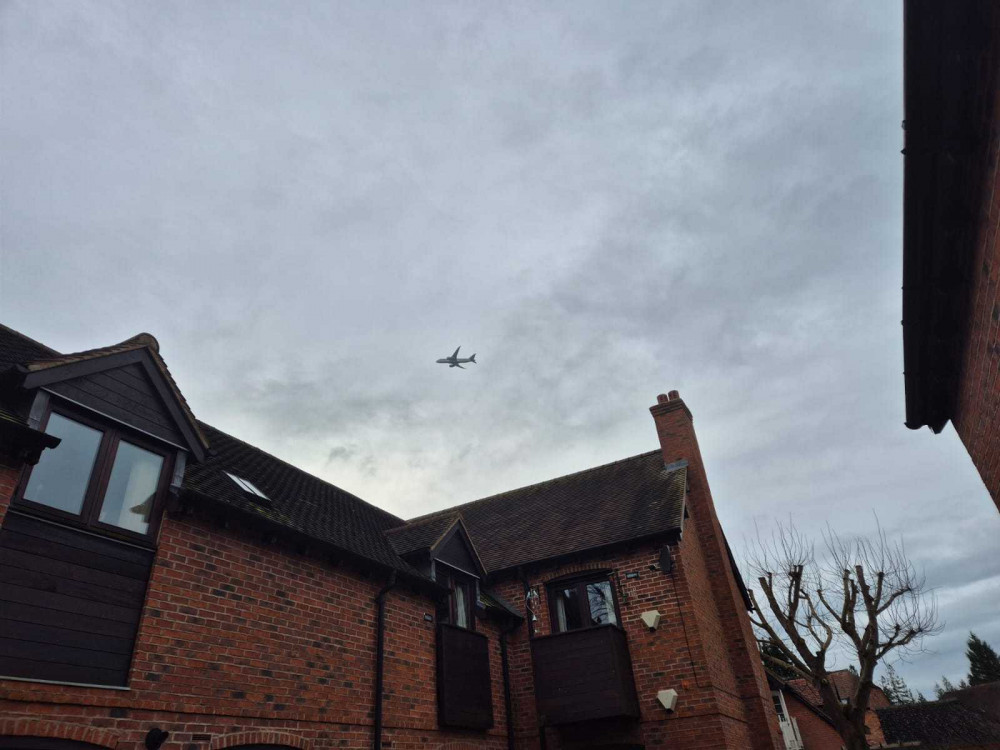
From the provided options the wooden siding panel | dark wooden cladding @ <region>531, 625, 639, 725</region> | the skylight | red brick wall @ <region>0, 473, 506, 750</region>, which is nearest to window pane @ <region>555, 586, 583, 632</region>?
dark wooden cladding @ <region>531, 625, 639, 725</region>

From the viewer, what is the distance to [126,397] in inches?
314

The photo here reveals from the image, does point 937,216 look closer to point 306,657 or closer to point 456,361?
point 306,657

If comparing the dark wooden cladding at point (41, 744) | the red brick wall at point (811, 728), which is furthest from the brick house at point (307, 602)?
the red brick wall at point (811, 728)

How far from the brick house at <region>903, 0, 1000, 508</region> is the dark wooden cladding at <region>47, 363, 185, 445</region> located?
8.75 meters

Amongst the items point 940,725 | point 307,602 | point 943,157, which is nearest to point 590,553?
point 307,602

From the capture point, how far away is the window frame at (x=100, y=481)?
6.65 m

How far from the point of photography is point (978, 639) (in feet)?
183

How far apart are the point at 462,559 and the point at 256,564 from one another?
595 centimetres

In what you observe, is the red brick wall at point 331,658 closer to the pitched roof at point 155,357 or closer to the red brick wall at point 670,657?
the red brick wall at point 670,657

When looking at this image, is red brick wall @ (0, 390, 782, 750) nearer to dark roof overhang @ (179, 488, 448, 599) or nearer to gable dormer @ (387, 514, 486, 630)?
dark roof overhang @ (179, 488, 448, 599)

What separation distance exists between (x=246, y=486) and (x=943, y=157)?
10.1 metres

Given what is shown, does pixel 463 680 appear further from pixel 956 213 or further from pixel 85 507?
pixel 956 213

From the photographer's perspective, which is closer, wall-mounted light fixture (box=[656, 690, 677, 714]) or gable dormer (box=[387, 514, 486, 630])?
wall-mounted light fixture (box=[656, 690, 677, 714])

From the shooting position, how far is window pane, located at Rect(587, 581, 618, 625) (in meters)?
14.3
